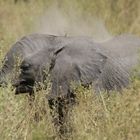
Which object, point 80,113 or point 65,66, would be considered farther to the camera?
point 65,66

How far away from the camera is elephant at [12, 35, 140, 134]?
21.1 ft

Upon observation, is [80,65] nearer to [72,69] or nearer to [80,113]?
[72,69]

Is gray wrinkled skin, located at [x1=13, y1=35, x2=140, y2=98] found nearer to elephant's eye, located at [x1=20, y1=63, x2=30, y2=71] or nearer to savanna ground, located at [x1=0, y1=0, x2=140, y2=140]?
elephant's eye, located at [x1=20, y1=63, x2=30, y2=71]

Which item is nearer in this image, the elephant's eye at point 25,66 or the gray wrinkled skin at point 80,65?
the gray wrinkled skin at point 80,65

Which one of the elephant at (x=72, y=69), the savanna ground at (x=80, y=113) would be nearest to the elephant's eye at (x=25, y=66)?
the elephant at (x=72, y=69)

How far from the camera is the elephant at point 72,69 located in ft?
21.1

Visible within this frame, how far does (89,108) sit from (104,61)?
0.92m

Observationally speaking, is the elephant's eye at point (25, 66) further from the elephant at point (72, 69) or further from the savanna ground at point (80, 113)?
the savanna ground at point (80, 113)

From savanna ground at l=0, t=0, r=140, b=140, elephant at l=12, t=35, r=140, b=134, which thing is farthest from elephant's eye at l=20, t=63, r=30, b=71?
savanna ground at l=0, t=0, r=140, b=140

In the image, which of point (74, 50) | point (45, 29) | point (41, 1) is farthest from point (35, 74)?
point (41, 1)

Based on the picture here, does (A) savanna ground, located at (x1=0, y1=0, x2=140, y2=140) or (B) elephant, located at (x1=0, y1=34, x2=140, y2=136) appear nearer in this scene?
(A) savanna ground, located at (x1=0, y1=0, x2=140, y2=140)

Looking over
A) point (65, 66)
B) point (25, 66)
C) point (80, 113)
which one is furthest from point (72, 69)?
point (80, 113)

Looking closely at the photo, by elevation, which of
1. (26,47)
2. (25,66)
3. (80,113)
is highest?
(26,47)

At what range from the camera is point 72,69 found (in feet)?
21.6
